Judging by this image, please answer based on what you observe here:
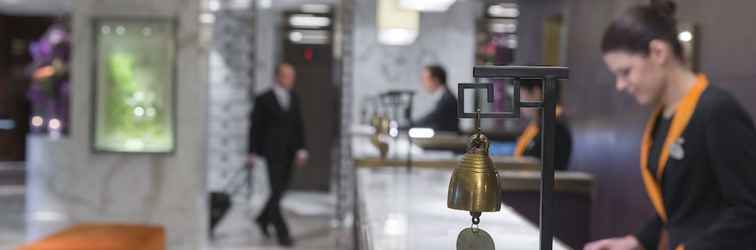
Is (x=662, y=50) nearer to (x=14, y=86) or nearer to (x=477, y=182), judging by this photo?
(x=477, y=182)

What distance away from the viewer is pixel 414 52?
13758mm

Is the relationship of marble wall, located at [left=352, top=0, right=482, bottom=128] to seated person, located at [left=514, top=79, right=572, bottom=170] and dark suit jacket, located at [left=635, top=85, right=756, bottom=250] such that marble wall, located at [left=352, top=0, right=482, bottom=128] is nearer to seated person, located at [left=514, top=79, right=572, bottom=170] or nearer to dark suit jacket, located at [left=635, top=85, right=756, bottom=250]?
seated person, located at [left=514, top=79, right=572, bottom=170]

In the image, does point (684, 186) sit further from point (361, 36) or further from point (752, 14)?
point (361, 36)

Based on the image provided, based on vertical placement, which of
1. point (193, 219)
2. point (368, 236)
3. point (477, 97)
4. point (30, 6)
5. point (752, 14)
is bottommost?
point (193, 219)

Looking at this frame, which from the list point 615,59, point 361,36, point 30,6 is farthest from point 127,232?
point 30,6

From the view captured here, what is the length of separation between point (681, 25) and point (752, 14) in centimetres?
100

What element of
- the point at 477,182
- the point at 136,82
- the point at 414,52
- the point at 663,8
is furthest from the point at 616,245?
the point at 414,52

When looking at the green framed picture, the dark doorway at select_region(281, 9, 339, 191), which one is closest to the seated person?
the green framed picture

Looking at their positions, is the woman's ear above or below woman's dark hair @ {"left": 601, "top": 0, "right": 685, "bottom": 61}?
below

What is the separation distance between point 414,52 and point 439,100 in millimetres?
5481

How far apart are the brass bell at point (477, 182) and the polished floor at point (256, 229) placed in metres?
6.53

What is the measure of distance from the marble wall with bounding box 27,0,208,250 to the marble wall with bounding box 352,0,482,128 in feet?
20.4

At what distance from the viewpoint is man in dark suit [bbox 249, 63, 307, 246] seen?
8219mm

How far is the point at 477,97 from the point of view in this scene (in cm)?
171
